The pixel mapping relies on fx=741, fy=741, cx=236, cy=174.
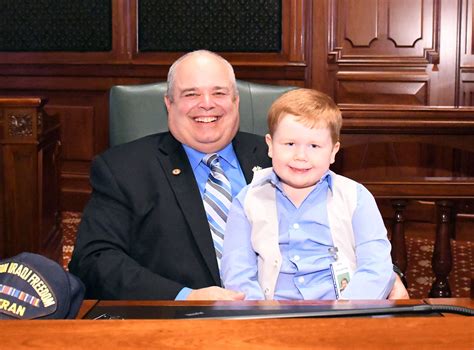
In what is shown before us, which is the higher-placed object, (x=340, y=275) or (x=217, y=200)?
(x=217, y=200)

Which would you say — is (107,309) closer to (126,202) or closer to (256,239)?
(256,239)

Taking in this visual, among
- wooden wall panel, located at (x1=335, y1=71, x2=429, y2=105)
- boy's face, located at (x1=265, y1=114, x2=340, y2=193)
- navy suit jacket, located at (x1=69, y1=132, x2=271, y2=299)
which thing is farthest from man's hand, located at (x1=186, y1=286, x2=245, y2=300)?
wooden wall panel, located at (x1=335, y1=71, x2=429, y2=105)

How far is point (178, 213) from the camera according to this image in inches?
83.7

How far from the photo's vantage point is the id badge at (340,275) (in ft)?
5.72

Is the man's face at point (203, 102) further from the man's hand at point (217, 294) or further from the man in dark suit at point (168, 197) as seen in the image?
the man's hand at point (217, 294)

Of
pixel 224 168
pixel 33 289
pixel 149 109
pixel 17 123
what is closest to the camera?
pixel 33 289

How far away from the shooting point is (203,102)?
221 centimetres

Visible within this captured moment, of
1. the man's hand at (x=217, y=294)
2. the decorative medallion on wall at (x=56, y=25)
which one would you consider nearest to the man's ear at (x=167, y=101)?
the man's hand at (x=217, y=294)

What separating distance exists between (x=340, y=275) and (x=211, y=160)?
2.12ft

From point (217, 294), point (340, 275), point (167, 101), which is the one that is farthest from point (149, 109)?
point (340, 275)

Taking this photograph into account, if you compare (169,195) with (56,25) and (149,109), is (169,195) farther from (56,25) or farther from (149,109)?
(56,25)

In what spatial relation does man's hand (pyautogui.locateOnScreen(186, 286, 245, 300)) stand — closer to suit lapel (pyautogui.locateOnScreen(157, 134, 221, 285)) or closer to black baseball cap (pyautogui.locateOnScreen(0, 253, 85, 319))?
suit lapel (pyautogui.locateOnScreen(157, 134, 221, 285))

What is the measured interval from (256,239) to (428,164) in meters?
3.53

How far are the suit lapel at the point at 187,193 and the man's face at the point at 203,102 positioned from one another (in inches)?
1.9
